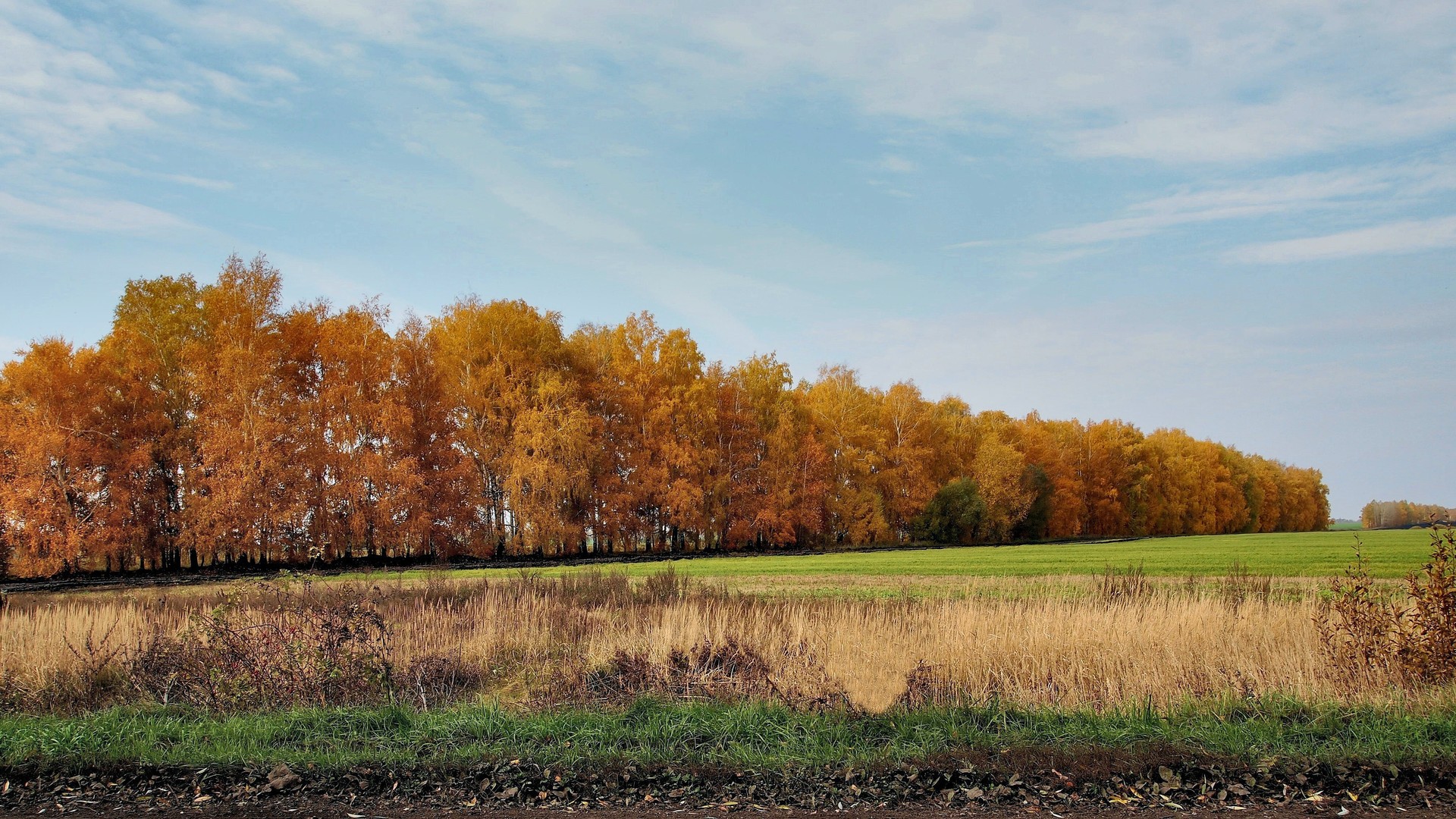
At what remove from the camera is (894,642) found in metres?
12.6

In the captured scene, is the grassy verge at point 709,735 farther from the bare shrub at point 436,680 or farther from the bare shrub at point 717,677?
the bare shrub at point 436,680

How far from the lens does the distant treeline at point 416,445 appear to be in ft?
144

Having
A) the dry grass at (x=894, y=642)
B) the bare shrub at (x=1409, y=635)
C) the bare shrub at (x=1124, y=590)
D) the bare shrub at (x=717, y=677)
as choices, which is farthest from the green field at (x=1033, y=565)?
the bare shrub at (x=717, y=677)

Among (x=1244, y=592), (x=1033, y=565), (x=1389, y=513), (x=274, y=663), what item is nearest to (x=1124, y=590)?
(x=1244, y=592)

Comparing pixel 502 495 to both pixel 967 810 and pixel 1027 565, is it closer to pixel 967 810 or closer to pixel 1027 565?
pixel 1027 565

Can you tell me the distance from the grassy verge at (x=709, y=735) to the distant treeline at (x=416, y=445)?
4019 centimetres

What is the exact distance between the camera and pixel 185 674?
11.1m

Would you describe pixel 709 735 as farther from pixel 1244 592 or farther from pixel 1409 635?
pixel 1244 592

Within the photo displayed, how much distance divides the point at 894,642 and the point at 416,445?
150 ft

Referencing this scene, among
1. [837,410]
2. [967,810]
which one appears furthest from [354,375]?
[967,810]

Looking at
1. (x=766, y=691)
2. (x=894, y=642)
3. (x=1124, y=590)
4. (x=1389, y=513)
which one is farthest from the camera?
(x=1389, y=513)

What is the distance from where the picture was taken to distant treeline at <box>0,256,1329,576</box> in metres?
43.8

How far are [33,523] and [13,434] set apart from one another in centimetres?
459

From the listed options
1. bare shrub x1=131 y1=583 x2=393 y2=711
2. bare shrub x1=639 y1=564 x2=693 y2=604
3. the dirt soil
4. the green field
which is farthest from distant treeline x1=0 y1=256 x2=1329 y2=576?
the dirt soil
